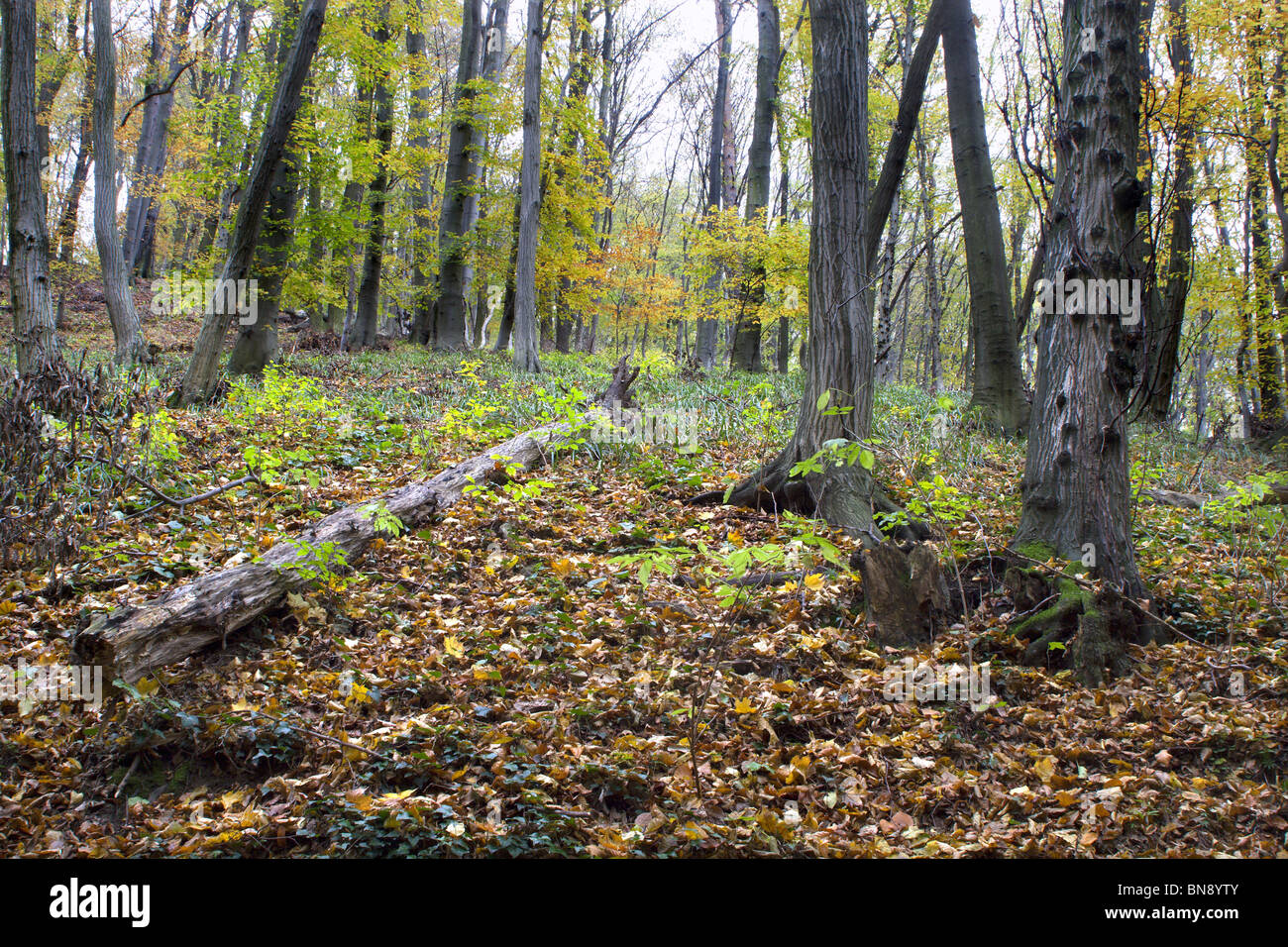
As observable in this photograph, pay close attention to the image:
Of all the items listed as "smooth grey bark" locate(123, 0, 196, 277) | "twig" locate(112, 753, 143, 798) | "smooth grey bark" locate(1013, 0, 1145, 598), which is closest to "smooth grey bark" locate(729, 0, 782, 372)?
"smooth grey bark" locate(1013, 0, 1145, 598)

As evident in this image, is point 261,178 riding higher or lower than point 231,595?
higher

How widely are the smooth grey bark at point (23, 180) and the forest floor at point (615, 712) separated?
3289mm

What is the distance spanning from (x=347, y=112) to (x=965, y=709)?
50.3 feet

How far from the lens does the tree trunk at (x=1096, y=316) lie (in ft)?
12.5

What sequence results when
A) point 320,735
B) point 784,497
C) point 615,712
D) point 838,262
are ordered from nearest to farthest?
point 320,735, point 615,712, point 838,262, point 784,497

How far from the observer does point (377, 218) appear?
564 inches

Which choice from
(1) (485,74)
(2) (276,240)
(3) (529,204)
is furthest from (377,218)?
(1) (485,74)

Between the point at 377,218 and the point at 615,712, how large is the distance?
45.3ft

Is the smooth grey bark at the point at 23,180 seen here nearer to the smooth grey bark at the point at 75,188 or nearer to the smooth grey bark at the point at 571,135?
the smooth grey bark at the point at 571,135

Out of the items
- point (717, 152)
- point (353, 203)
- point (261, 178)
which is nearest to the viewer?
point (261, 178)

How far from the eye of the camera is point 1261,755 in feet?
9.30

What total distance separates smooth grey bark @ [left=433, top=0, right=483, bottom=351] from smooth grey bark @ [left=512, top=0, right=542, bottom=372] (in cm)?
316

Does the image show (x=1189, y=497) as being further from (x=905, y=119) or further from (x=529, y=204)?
(x=529, y=204)
